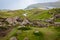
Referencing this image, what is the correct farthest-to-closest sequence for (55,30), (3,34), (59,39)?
1. (3,34)
2. (55,30)
3. (59,39)

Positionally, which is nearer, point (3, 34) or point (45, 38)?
point (45, 38)

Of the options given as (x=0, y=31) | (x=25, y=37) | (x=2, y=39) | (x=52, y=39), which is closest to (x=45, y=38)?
(x=52, y=39)

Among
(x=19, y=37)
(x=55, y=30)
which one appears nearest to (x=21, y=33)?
(x=19, y=37)

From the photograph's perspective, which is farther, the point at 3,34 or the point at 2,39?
the point at 3,34

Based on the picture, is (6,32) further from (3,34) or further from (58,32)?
(58,32)

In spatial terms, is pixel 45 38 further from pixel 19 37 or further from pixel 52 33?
pixel 19 37

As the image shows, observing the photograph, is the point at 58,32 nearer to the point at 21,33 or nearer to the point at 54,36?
the point at 54,36

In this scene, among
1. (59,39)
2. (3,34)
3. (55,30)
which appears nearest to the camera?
(59,39)
